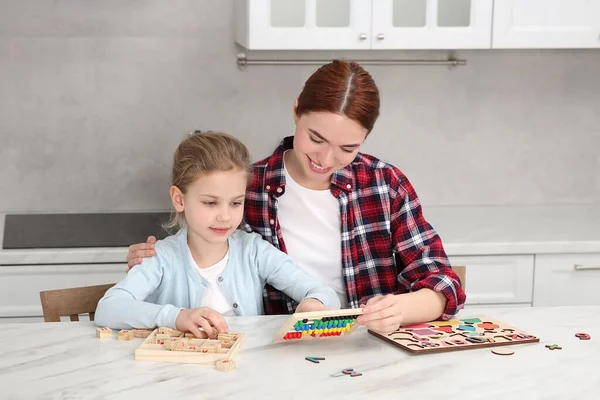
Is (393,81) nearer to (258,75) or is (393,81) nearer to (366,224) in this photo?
(258,75)

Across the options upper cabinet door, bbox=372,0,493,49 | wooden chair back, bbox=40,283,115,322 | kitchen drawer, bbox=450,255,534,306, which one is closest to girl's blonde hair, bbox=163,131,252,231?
wooden chair back, bbox=40,283,115,322

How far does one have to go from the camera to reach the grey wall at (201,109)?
3.23 metres

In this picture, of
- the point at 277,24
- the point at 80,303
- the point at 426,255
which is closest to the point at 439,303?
the point at 426,255

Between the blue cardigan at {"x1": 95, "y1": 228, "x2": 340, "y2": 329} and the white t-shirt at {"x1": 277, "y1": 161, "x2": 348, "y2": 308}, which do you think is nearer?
the blue cardigan at {"x1": 95, "y1": 228, "x2": 340, "y2": 329}

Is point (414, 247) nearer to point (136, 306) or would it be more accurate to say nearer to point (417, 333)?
point (417, 333)

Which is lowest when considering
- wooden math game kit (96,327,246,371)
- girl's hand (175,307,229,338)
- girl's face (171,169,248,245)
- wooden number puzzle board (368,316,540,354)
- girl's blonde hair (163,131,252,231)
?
wooden number puzzle board (368,316,540,354)

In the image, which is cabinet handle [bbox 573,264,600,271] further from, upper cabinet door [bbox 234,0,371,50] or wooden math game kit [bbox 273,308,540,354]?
wooden math game kit [bbox 273,308,540,354]

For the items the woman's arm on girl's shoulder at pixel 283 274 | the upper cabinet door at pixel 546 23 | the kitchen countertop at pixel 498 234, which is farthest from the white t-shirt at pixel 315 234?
the upper cabinet door at pixel 546 23

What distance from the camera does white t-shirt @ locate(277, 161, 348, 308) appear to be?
7.02ft

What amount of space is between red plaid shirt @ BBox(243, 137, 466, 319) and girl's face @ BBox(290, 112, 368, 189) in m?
0.15

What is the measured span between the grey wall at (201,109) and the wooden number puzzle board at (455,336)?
1735mm

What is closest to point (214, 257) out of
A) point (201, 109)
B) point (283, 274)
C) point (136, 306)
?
point (283, 274)

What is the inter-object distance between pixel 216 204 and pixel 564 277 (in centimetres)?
158

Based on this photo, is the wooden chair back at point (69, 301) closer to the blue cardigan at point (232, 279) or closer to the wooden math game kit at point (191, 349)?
the blue cardigan at point (232, 279)
